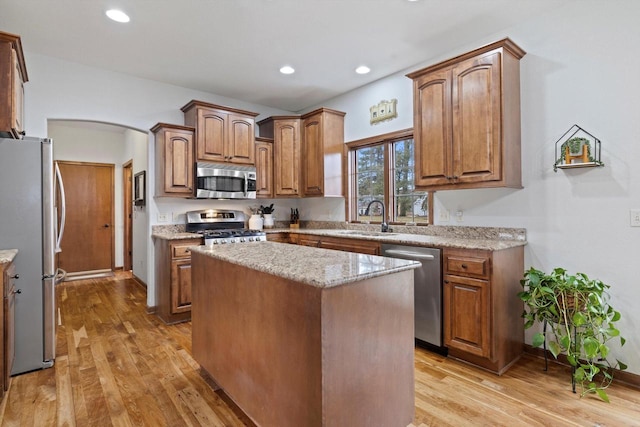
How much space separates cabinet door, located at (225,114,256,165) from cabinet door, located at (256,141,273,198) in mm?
190

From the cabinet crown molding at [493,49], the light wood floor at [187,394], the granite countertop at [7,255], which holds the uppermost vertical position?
the cabinet crown molding at [493,49]

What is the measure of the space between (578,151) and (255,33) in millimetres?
2760

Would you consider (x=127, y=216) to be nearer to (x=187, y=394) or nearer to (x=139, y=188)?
(x=139, y=188)

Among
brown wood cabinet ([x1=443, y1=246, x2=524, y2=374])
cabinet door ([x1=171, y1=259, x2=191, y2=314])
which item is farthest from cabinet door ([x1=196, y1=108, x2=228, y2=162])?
brown wood cabinet ([x1=443, y1=246, x2=524, y2=374])

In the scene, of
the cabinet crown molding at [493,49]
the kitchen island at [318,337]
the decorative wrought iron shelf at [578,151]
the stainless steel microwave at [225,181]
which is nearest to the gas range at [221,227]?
the stainless steel microwave at [225,181]

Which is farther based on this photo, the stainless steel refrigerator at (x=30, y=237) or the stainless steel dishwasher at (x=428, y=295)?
the stainless steel dishwasher at (x=428, y=295)

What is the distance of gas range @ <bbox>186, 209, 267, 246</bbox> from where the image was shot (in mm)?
3836

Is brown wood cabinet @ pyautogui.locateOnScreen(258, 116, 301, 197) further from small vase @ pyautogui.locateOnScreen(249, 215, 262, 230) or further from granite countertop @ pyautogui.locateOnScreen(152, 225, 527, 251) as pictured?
granite countertop @ pyautogui.locateOnScreen(152, 225, 527, 251)

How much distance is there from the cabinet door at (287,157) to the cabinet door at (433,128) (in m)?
1.94

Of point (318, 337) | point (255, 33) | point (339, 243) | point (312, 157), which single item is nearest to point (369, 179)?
point (312, 157)

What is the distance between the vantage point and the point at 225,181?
164 inches

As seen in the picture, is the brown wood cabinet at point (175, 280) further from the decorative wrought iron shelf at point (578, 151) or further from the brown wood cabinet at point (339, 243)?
the decorative wrought iron shelf at point (578, 151)

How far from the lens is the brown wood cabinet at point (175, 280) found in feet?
11.5

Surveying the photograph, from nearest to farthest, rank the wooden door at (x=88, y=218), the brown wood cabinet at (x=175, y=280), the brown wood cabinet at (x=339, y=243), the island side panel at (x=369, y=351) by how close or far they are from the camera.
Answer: the island side panel at (x=369, y=351), the brown wood cabinet at (x=339, y=243), the brown wood cabinet at (x=175, y=280), the wooden door at (x=88, y=218)
